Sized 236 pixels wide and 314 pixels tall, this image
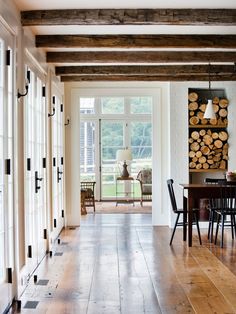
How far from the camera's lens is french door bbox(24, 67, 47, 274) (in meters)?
4.66

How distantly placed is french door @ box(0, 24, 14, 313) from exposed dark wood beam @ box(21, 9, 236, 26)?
641 mm

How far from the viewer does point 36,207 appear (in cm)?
519

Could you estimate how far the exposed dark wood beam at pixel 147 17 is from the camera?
4059 millimetres

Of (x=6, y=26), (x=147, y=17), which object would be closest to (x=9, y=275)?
(x=6, y=26)

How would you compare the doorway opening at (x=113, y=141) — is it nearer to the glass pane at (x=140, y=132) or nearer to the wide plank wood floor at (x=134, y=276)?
the glass pane at (x=140, y=132)

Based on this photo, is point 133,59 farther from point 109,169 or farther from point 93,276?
point 109,169

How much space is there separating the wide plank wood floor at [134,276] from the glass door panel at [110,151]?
4805mm

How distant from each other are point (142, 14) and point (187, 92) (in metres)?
3.92

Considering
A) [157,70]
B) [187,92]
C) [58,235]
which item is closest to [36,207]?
[58,235]

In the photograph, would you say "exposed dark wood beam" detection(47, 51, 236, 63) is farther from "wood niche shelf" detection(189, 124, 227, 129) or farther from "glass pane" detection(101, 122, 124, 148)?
"glass pane" detection(101, 122, 124, 148)

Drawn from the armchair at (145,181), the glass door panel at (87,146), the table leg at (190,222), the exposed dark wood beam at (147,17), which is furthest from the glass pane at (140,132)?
the exposed dark wood beam at (147,17)

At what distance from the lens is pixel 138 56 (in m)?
5.82

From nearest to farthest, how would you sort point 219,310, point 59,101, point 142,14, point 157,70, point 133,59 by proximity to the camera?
point 219,310
point 142,14
point 133,59
point 157,70
point 59,101

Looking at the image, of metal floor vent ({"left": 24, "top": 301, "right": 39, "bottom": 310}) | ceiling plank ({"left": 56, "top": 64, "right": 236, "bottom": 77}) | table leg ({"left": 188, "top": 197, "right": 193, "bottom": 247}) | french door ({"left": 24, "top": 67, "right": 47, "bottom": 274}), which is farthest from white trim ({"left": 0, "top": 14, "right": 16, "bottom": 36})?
table leg ({"left": 188, "top": 197, "right": 193, "bottom": 247})
